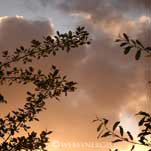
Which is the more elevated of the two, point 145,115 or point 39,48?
point 39,48

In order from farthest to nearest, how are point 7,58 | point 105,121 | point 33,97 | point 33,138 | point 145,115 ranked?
point 7,58
point 33,97
point 33,138
point 105,121
point 145,115

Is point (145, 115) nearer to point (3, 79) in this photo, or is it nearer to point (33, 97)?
point (33, 97)

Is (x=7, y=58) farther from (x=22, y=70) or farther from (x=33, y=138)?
(x=33, y=138)

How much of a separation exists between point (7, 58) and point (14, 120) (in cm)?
149

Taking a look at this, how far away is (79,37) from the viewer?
740 cm

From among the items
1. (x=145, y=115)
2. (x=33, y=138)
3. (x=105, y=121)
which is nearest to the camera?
(x=145, y=115)

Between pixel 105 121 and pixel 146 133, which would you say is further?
pixel 105 121

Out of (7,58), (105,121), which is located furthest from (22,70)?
(105,121)

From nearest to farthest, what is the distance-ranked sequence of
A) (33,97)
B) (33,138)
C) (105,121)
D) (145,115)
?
1. (145,115)
2. (105,121)
3. (33,138)
4. (33,97)

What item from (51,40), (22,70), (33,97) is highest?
(51,40)

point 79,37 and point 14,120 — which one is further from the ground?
point 79,37

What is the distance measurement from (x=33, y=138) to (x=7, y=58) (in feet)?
6.44

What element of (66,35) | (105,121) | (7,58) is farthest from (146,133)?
(7,58)

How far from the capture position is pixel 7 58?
24.8 feet
